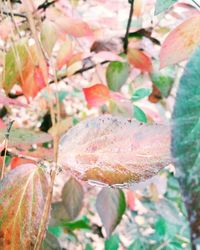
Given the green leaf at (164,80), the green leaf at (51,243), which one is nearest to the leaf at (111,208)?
the green leaf at (51,243)

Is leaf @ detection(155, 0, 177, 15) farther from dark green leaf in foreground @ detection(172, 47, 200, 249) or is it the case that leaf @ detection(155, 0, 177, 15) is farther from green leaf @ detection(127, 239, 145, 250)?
green leaf @ detection(127, 239, 145, 250)

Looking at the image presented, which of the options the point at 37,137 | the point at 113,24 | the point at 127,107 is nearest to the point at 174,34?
the point at 37,137

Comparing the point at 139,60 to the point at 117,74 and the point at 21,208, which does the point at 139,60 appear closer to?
the point at 117,74

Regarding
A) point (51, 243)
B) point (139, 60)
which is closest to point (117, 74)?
point (139, 60)

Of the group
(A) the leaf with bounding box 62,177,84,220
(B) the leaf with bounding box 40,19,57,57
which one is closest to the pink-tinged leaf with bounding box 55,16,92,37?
(B) the leaf with bounding box 40,19,57,57

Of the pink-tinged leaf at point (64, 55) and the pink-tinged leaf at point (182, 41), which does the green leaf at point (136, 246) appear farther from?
the pink-tinged leaf at point (182, 41)

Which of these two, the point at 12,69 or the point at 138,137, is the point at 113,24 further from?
the point at 138,137
